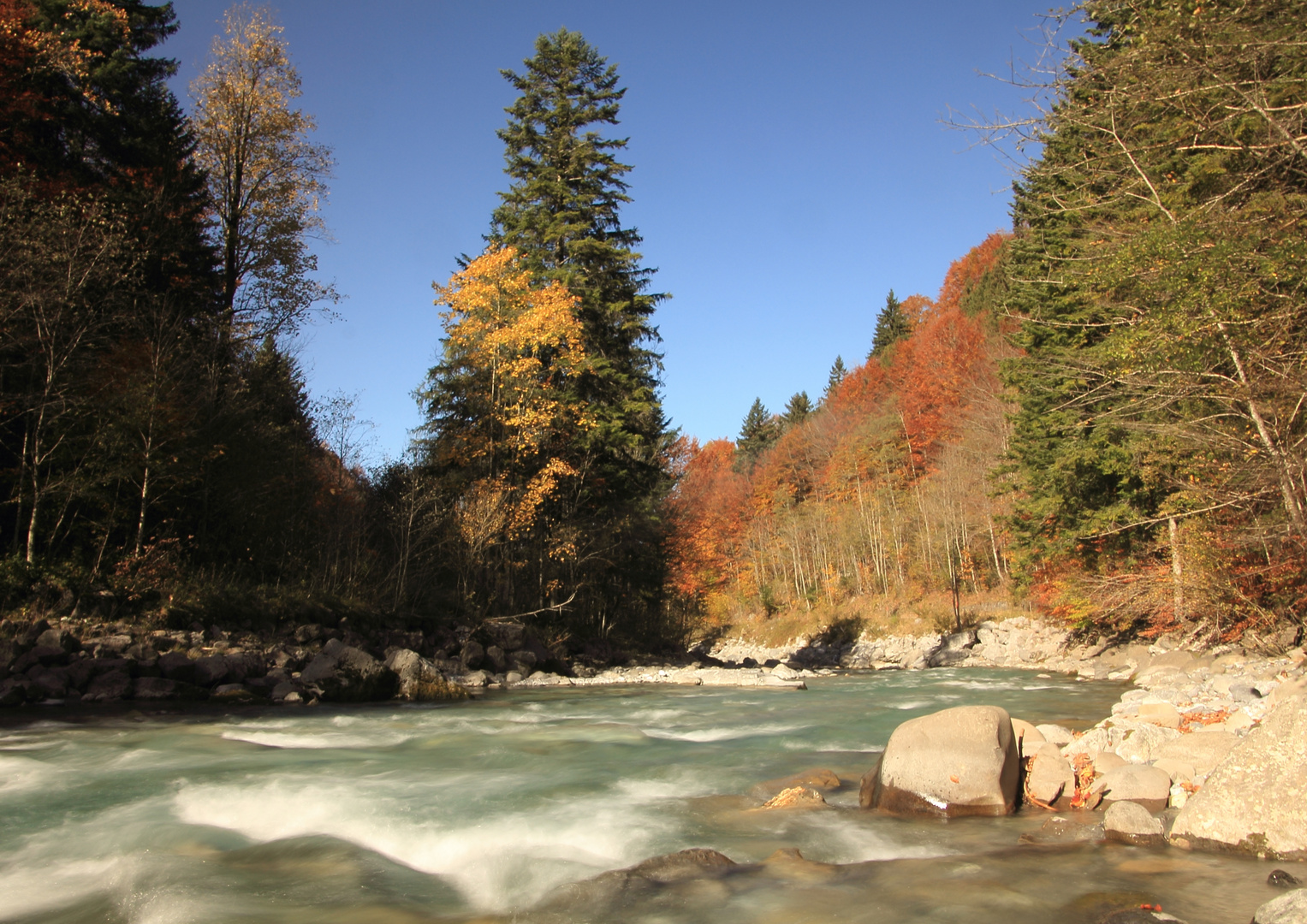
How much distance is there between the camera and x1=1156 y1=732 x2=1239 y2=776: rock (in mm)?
5879

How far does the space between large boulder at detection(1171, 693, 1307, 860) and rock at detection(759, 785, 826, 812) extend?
2.45m

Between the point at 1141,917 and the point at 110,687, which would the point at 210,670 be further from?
the point at 1141,917

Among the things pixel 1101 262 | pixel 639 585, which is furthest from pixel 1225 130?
pixel 639 585

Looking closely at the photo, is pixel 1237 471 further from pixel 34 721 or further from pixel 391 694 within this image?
pixel 34 721

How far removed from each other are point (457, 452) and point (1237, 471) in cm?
1644

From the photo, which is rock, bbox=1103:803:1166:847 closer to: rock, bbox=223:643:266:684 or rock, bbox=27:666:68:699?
rock, bbox=223:643:266:684

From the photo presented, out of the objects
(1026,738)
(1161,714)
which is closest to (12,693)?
(1026,738)

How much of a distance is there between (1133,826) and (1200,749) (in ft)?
5.51

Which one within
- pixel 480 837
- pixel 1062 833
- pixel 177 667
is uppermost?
pixel 177 667

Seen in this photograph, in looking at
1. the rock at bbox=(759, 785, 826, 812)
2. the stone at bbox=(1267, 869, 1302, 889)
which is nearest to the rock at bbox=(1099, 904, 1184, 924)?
the stone at bbox=(1267, 869, 1302, 889)

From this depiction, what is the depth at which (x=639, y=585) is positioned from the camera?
Answer: 83.0 feet

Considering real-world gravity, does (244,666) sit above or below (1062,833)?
above

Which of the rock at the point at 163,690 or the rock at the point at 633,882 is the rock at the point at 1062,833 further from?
the rock at the point at 163,690

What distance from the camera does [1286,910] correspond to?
3.29 meters
